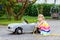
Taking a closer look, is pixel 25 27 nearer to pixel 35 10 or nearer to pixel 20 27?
pixel 20 27

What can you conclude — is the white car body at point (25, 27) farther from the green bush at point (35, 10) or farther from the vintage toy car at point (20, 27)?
the green bush at point (35, 10)

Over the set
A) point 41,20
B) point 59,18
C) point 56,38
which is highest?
point 41,20

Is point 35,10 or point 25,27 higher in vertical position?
point 25,27

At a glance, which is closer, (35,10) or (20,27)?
(20,27)

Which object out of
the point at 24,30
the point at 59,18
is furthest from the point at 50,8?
the point at 24,30

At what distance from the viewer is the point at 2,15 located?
105ft

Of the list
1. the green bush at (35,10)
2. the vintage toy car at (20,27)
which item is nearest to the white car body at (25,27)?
the vintage toy car at (20,27)

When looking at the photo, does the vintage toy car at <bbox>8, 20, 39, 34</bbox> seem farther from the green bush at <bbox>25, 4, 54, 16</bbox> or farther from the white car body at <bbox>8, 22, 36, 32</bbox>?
the green bush at <bbox>25, 4, 54, 16</bbox>

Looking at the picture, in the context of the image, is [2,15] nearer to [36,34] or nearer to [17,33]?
[17,33]

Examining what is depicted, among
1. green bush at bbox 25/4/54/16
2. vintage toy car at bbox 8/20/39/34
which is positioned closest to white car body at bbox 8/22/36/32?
vintage toy car at bbox 8/20/39/34

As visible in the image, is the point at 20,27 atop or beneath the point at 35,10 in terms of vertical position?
atop

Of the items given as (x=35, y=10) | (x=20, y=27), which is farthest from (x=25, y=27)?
(x=35, y=10)

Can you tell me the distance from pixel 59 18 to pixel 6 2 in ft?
29.6

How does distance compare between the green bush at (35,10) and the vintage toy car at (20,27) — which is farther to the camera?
the green bush at (35,10)
